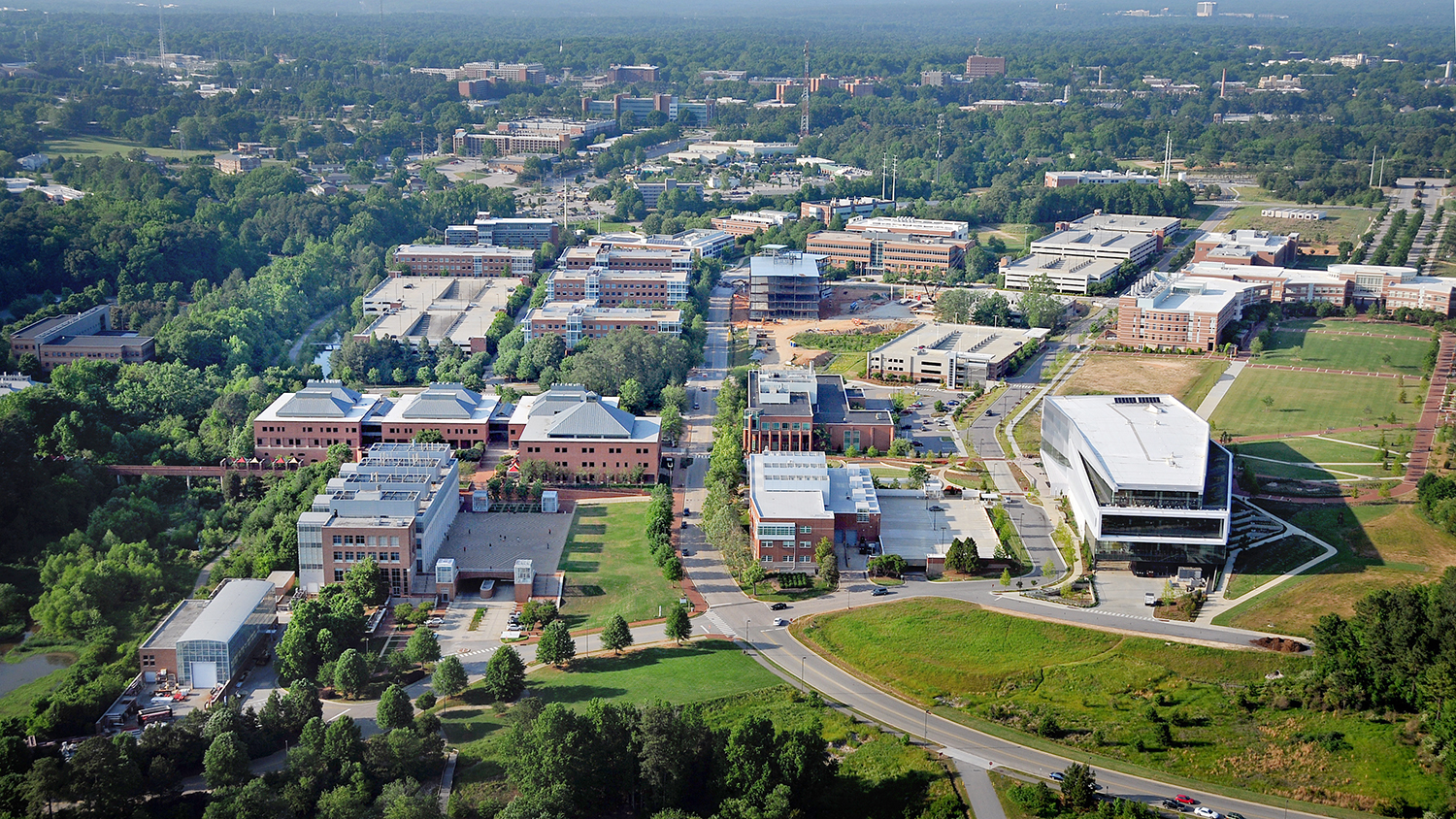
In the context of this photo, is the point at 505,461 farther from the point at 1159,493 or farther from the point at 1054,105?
the point at 1054,105

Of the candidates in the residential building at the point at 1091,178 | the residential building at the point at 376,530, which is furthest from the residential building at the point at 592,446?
the residential building at the point at 1091,178

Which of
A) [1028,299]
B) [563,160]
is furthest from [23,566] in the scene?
[563,160]

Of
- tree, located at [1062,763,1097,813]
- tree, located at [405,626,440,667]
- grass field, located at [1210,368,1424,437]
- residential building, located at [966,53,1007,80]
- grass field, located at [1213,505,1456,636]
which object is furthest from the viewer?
residential building, located at [966,53,1007,80]

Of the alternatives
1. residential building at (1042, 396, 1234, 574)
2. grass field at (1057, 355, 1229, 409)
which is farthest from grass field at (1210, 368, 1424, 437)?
residential building at (1042, 396, 1234, 574)

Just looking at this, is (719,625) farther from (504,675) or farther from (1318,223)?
Answer: (1318,223)

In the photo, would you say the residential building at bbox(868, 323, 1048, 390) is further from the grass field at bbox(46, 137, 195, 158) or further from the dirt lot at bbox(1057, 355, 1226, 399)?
the grass field at bbox(46, 137, 195, 158)

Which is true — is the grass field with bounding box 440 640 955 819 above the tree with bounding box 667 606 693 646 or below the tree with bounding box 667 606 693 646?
below
